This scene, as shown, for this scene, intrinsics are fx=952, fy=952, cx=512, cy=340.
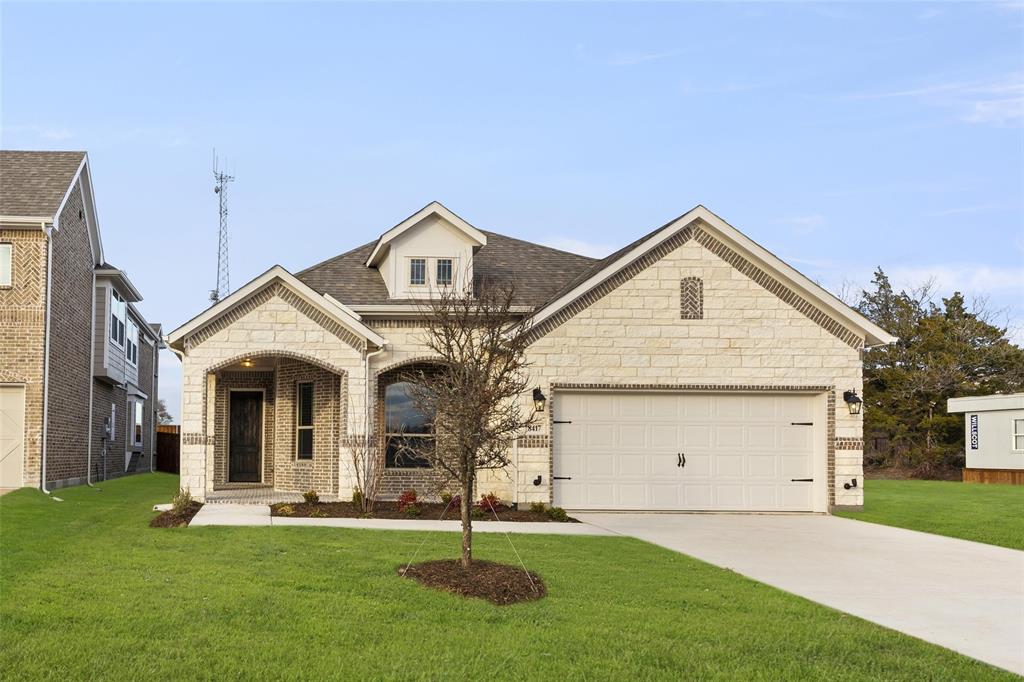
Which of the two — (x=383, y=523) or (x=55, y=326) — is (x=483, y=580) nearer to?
(x=383, y=523)

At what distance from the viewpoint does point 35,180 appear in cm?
2223

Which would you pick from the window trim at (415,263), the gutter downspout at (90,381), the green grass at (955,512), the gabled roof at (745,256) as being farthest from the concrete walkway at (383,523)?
the gutter downspout at (90,381)

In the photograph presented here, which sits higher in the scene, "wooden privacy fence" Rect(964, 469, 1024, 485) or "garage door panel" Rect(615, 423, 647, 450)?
"garage door panel" Rect(615, 423, 647, 450)

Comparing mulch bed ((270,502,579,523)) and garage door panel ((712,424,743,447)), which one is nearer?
mulch bed ((270,502,579,523))

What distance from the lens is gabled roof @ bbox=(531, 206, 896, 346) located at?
60.4 ft

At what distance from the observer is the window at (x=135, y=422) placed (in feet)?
109

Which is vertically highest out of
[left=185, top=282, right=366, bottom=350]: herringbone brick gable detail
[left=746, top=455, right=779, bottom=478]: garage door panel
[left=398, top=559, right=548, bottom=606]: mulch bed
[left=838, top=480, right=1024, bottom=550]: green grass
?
[left=185, top=282, right=366, bottom=350]: herringbone brick gable detail

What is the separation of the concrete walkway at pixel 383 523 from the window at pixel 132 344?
17623 mm

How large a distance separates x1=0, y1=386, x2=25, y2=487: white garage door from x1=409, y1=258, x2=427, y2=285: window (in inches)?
343

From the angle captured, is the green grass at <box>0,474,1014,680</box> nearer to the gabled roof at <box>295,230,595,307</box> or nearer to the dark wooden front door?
the gabled roof at <box>295,230,595,307</box>

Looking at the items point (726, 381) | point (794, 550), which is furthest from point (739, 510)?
point (794, 550)

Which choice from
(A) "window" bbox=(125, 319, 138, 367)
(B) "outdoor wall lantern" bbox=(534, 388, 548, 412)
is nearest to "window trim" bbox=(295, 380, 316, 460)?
(B) "outdoor wall lantern" bbox=(534, 388, 548, 412)

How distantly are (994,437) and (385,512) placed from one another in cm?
2751

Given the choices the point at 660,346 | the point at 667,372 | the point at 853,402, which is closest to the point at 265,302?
the point at 660,346
